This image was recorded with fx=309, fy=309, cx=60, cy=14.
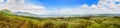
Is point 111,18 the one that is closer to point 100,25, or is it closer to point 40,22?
point 100,25

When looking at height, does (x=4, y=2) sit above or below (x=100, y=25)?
above

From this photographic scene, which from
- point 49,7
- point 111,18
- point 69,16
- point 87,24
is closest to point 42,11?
point 49,7

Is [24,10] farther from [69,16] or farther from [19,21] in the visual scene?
[69,16]

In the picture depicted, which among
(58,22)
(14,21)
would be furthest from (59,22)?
(14,21)

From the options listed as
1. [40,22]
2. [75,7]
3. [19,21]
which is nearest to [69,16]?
[75,7]

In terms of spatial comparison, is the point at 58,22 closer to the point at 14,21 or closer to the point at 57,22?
the point at 57,22
